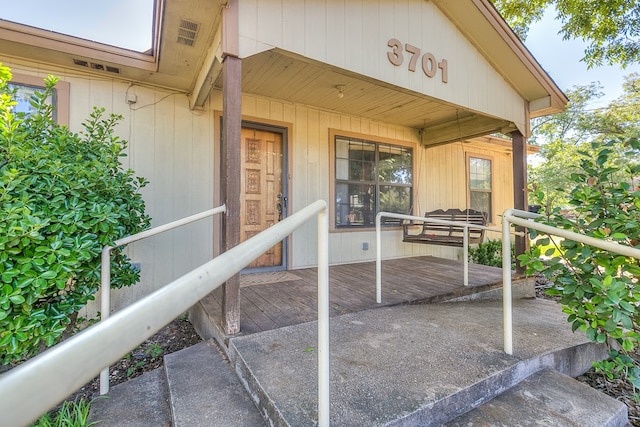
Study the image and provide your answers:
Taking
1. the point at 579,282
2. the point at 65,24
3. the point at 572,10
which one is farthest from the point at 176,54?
the point at 572,10

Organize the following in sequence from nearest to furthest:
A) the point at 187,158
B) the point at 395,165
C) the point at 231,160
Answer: the point at 231,160 < the point at 187,158 < the point at 395,165

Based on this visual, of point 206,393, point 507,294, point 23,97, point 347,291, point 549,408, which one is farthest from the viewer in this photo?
point 347,291

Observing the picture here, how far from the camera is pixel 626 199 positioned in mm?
1851

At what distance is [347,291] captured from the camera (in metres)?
3.27

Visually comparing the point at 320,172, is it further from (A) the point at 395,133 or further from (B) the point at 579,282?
(B) the point at 579,282

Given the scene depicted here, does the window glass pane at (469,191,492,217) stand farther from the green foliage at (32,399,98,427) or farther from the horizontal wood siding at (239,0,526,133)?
the green foliage at (32,399,98,427)

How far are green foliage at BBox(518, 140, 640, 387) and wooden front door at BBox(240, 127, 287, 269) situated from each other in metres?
3.19

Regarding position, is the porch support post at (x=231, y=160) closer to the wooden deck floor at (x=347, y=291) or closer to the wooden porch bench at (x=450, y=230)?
the wooden deck floor at (x=347, y=291)

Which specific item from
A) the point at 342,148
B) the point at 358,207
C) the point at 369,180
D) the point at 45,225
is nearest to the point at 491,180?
the point at 369,180

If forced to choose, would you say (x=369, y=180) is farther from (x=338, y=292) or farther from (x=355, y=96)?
(x=338, y=292)

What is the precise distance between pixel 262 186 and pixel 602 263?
12.0 ft

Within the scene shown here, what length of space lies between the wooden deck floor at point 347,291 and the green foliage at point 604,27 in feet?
18.4

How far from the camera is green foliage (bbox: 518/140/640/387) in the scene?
63.8 inches

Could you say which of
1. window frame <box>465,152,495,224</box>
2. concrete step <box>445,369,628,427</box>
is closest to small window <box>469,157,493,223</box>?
window frame <box>465,152,495,224</box>
